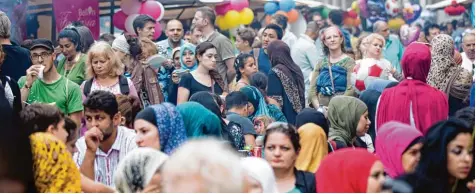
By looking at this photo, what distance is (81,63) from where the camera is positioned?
1180cm

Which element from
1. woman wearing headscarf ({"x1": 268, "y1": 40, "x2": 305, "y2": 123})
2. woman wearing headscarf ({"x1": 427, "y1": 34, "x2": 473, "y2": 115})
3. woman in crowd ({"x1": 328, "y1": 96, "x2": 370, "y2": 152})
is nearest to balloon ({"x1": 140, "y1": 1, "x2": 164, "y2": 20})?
woman wearing headscarf ({"x1": 268, "y1": 40, "x2": 305, "y2": 123})

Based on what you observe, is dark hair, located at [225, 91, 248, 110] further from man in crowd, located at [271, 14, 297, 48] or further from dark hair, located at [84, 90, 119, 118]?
man in crowd, located at [271, 14, 297, 48]

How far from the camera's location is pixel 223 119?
10133mm

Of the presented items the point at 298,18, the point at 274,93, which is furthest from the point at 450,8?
the point at 274,93

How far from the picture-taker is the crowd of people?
6461 millimetres

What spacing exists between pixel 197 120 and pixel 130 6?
936cm

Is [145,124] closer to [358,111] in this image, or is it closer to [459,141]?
[459,141]

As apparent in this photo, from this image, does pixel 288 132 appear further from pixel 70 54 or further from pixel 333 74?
pixel 333 74

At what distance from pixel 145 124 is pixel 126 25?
909 centimetres

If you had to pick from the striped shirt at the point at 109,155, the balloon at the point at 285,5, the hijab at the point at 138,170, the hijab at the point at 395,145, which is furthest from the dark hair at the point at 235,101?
the balloon at the point at 285,5

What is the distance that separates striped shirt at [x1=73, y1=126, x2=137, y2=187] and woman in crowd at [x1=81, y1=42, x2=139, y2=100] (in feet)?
7.16

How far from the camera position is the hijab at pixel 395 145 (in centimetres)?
758

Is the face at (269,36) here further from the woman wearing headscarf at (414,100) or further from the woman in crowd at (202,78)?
the woman wearing headscarf at (414,100)

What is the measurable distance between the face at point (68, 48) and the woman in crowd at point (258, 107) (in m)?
1.56
